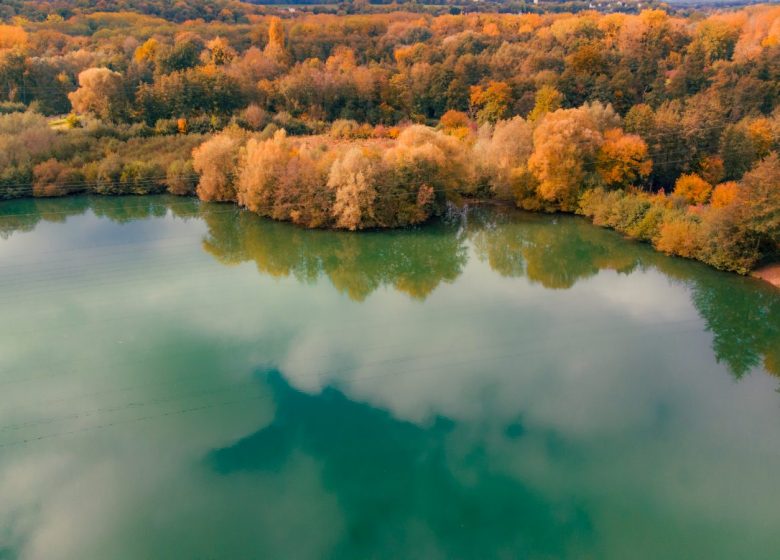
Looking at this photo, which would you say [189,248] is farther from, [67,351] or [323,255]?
[67,351]

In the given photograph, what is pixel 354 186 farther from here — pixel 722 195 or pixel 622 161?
pixel 722 195

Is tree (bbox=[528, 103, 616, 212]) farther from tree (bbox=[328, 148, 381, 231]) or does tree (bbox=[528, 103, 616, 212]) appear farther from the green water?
tree (bbox=[328, 148, 381, 231])

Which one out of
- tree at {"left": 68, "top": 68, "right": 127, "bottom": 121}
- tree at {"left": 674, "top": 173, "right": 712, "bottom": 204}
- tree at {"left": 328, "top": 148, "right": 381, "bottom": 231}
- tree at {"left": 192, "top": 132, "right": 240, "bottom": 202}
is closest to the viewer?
tree at {"left": 328, "top": 148, "right": 381, "bottom": 231}

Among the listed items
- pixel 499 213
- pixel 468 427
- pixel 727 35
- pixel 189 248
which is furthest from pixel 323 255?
pixel 727 35

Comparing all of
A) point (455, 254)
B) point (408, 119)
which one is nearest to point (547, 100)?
point (408, 119)

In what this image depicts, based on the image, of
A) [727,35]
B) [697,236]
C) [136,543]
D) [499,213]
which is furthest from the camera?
[727,35]

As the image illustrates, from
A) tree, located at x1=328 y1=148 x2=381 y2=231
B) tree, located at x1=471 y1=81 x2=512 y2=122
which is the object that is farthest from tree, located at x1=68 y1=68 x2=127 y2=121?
tree, located at x1=471 y1=81 x2=512 y2=122

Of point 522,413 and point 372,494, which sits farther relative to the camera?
point 522,413
